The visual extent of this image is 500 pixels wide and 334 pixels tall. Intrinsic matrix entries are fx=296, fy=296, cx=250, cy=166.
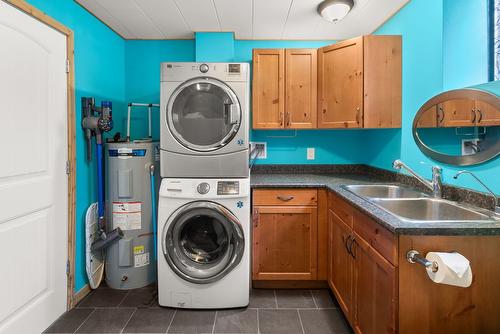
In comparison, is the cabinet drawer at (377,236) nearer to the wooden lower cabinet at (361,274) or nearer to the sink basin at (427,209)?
the wooden lower cabinet at (361,274)

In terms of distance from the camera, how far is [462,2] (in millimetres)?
1689

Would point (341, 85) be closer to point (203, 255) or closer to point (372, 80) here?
point (372, 80)

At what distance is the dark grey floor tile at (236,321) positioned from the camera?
6.26ft

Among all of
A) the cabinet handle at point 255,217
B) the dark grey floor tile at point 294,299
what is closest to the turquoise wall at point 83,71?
the cabinet handle at point 255,217

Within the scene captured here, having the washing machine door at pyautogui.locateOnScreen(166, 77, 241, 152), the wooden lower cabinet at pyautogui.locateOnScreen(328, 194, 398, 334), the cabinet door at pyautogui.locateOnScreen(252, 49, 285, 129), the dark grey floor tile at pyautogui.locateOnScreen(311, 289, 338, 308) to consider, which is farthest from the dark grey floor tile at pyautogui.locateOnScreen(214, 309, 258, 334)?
the cabinet door at pyautogui.locateOnScreen(252, 49, 285, 129)

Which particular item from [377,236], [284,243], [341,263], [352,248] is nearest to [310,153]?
[284,243]

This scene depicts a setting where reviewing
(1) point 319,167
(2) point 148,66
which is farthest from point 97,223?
(1) point 319,167

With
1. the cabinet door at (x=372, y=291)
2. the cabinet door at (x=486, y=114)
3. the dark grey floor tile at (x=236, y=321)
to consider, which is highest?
the cabinet door at (x=486, y=114)

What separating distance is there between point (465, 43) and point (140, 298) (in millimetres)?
2772

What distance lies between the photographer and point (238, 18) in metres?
2.53

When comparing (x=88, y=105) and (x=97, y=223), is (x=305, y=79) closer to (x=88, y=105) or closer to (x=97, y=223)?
(x=88, y=105)

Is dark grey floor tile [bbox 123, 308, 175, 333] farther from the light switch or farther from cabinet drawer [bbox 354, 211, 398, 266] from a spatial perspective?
the light switch

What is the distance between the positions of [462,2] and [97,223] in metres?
2.91

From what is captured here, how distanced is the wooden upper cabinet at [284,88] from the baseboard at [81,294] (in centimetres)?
193
